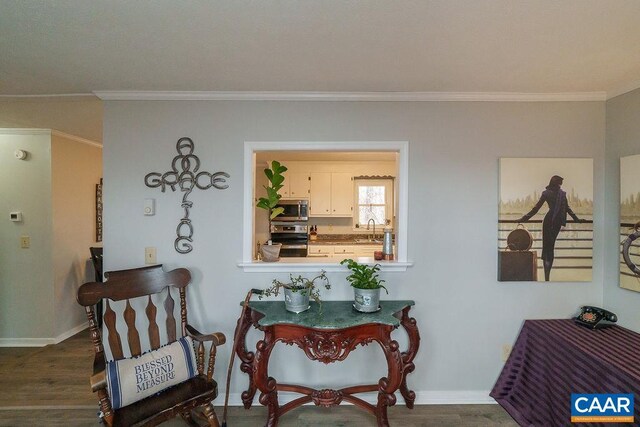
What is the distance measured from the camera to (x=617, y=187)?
7.29 ft

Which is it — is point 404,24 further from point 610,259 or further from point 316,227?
point 316,227

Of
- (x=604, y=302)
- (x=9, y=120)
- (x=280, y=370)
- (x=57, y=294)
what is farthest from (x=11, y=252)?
(x=604, y=302)

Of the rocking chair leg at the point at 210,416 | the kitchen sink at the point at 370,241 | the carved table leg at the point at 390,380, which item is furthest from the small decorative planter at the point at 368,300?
the kitchen sink at the point at 370,241

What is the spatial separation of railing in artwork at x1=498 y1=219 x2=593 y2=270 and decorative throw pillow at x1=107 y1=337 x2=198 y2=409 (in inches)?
96.0

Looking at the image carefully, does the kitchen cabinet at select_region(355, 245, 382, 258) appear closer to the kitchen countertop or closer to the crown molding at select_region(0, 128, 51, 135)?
the kitchen countertop

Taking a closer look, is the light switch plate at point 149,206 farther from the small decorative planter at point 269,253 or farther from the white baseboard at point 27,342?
the white baseboard at point 27,342

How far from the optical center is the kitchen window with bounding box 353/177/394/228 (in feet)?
16.8

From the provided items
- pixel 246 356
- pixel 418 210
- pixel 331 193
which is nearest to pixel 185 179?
pixel 246 356

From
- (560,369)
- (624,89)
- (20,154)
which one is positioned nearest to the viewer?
(560,369)

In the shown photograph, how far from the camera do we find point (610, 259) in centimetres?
228

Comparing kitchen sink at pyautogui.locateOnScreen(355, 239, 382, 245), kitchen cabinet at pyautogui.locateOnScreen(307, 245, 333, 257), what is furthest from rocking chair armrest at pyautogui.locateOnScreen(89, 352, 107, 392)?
kitchen sink at pyautogui.locateOnScreen(355, 239, 382, 245)

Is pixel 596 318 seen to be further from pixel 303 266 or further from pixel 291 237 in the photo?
pixel 291 237

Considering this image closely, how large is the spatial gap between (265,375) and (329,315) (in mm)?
551

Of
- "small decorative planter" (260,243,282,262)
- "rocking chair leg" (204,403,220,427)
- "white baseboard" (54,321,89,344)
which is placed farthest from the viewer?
"white baseboard" (54,321,89,344)
